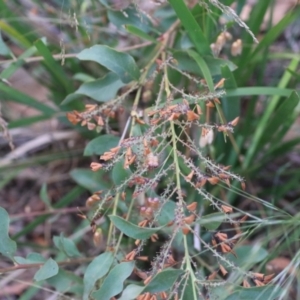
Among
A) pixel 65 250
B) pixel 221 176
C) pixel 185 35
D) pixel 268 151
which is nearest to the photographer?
pixel 221 176

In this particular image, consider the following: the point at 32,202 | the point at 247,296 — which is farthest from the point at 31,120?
the point at 247,296

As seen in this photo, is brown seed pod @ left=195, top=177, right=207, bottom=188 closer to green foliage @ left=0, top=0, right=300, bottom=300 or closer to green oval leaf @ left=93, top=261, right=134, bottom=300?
green foliage @ left=0, top=0, right=300, bottom=300

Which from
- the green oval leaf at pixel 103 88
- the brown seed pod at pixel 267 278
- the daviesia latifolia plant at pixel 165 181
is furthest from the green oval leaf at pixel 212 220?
the green oval leaf at pixel 103 88

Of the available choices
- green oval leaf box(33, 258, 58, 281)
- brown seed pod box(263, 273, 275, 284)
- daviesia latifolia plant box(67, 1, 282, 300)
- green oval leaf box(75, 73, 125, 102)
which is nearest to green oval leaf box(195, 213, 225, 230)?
daviesia latifolia plant box(67, 1, 282, 300)

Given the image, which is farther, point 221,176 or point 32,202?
point 32,202

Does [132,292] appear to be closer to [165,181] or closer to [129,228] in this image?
[129,228]

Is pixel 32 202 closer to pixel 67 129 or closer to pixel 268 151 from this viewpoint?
pixel 67 129

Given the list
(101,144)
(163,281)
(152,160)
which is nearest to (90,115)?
(101,144)
